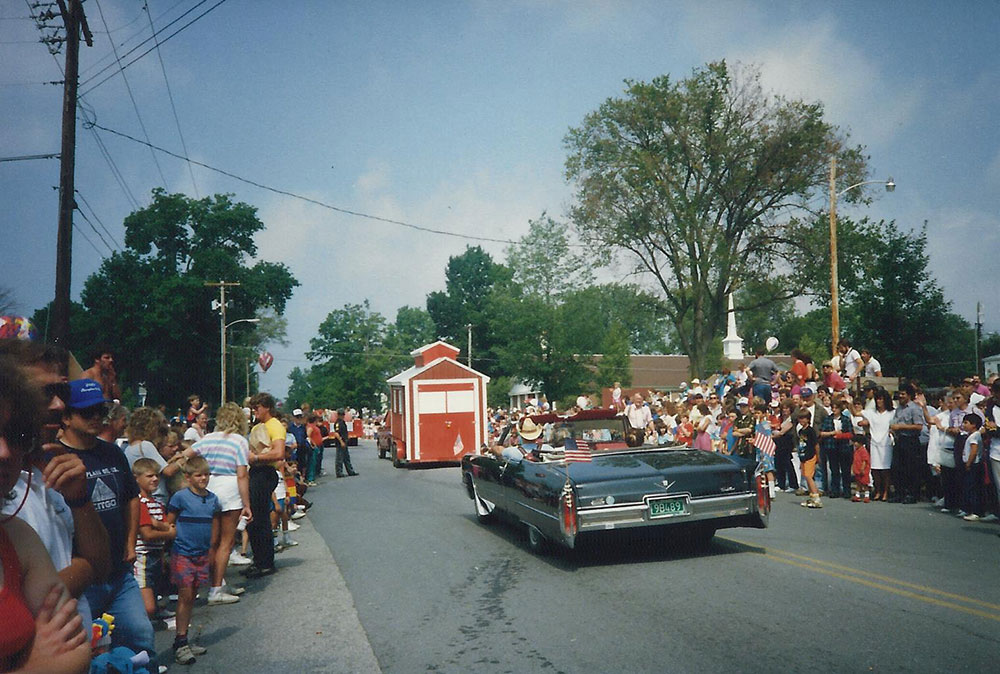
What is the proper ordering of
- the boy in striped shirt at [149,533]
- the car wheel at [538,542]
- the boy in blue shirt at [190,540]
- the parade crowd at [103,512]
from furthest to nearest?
the car wheel at [538,542] → the boy in striped shirt at [149,533] → the boy in blue shirt at [190,540] → the parade crowd at [103,512]

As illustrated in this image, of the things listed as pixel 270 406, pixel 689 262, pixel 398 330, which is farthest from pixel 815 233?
pixel 398 330

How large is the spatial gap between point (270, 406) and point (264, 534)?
1.40 m

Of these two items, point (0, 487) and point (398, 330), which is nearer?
point (0, 487)

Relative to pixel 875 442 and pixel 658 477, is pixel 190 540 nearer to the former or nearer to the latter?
pixel 658 477

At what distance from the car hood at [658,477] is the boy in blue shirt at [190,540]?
11.5ft

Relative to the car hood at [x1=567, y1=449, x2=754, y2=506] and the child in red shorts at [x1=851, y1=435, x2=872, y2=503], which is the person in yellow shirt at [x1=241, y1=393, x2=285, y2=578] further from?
the child in red shorts at [x1=851, y1=435, x2=872, y2=503]

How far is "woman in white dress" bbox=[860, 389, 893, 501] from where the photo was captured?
13852 millimetres

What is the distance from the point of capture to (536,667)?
536 centimetres

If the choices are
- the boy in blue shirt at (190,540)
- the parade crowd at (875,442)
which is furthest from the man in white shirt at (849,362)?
the boy in blue shirt at (190,540)

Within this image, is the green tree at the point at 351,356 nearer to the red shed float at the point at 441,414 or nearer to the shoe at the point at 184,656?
the red shed float at the point at 441,414

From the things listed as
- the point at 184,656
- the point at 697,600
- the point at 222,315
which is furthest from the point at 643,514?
the point at 222,315

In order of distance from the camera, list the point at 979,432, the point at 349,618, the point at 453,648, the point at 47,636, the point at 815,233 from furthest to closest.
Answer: the point at 815,233 < the point at 979,432 < the point at 349,618 < the point at 453,648 < the point at 47,636

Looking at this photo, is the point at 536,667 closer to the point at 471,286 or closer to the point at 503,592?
the point at 503,592

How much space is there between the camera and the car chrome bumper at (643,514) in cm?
823
